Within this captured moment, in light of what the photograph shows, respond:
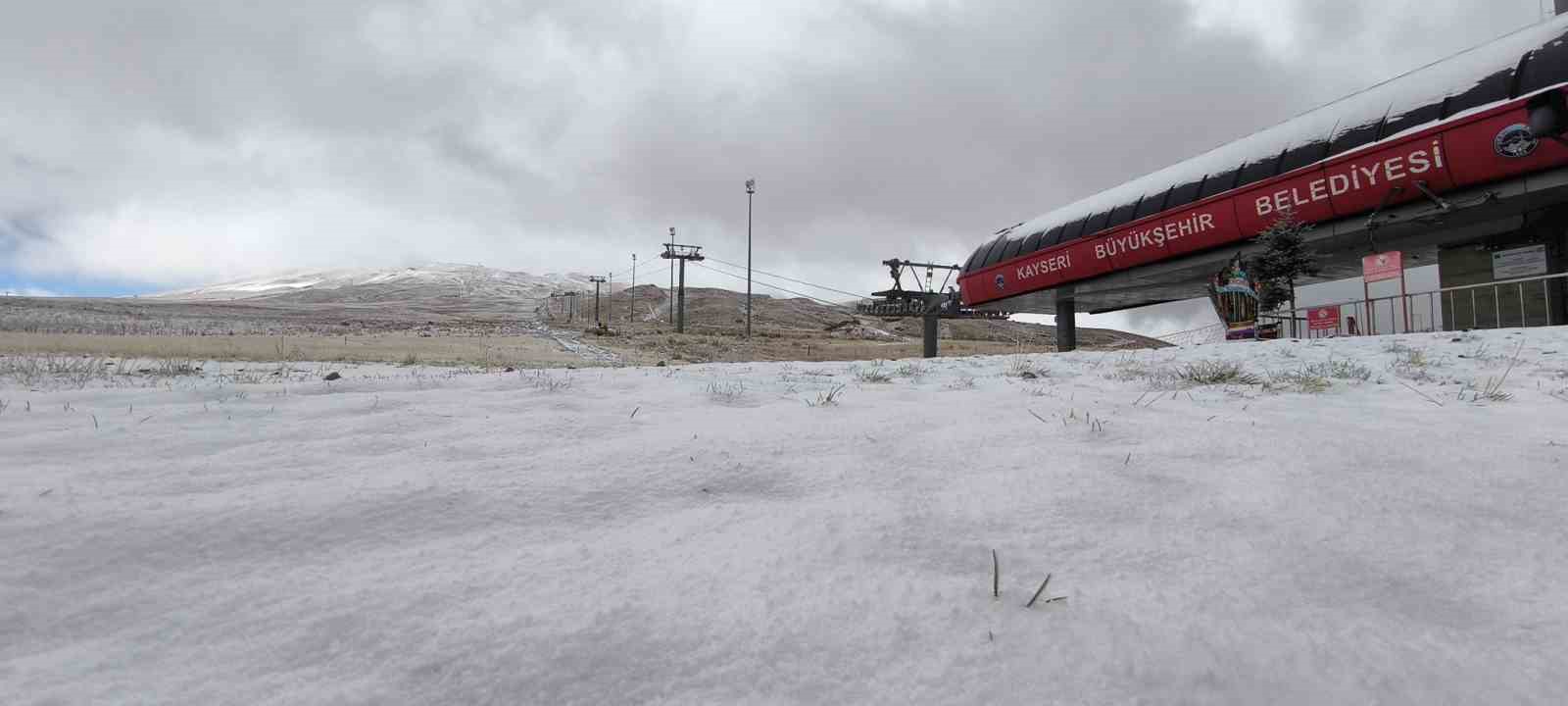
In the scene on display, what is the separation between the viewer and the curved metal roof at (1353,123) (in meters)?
10.5

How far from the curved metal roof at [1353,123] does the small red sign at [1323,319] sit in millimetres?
3329

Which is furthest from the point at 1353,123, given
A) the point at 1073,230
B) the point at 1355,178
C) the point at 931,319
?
the point at 931,319

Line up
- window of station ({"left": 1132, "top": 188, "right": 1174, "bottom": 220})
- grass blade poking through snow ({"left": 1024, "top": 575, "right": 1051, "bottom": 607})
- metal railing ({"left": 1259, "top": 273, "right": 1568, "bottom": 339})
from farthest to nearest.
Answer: window of station ({"left": 1132, "top": 188, "right": 1174, "bottom": 220}) → metal railing ({"left": 1259, "top": 273, "right": 1568, "bottom": 339}) → grass blade poking through snow ({"left": 1024, "top": 575, "right": 1051, "bottom": 607})

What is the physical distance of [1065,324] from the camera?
2041 cm

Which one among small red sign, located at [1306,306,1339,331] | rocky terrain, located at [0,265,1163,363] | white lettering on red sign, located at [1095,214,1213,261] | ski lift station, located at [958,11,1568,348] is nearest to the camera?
ski lift station, located at [958,11,1568,348]

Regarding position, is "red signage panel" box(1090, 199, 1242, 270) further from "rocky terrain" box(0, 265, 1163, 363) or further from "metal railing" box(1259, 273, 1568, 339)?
"rocky terrain" box(0, 265, 1163, 363)

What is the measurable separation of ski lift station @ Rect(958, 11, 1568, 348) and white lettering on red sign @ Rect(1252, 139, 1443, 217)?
2 centimetres

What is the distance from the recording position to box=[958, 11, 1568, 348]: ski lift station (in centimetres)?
1042

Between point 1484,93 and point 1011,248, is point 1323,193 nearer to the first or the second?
point 1484,93

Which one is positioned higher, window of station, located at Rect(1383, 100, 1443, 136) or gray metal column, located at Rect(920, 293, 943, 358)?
window of station, located at Rect(1383, 100, 1443, 136)

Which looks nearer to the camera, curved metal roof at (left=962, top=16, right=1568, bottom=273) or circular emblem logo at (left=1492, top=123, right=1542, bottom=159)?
circular emblem logo at (left=1492, top=123, right=1542, bottom=159)

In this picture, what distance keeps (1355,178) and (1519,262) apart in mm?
3753

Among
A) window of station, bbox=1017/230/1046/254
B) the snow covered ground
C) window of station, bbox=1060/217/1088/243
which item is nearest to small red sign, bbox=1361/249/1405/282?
window of station, bbox=1060/217/1088/243

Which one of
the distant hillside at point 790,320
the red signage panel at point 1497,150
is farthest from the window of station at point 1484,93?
the distant hillside at point 790,320
